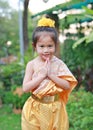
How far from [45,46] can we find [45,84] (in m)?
0.35

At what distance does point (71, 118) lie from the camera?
21.6 ft

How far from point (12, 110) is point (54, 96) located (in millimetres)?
6109

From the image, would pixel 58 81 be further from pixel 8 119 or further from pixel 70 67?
pixel 70 67

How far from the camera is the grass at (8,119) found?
309 inches

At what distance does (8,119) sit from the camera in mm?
8734

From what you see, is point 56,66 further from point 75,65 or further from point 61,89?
point 75,65

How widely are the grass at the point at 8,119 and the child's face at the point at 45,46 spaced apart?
4.14m

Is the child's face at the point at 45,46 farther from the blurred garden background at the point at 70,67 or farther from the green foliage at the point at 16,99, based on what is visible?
the green foliage at the point at 16,99

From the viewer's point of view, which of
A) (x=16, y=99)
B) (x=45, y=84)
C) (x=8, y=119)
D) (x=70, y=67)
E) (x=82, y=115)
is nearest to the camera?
(x=45, y=84)

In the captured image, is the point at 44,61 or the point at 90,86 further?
the point at 90,86

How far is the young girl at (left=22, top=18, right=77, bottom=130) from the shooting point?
3736 millimetres

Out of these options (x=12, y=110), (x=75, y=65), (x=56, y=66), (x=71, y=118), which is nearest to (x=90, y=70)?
(x=75, y=65)

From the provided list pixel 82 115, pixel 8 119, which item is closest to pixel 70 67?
pixel 8 119

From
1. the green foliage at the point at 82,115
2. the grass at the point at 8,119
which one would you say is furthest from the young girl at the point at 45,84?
the grass at the point at 8,119
